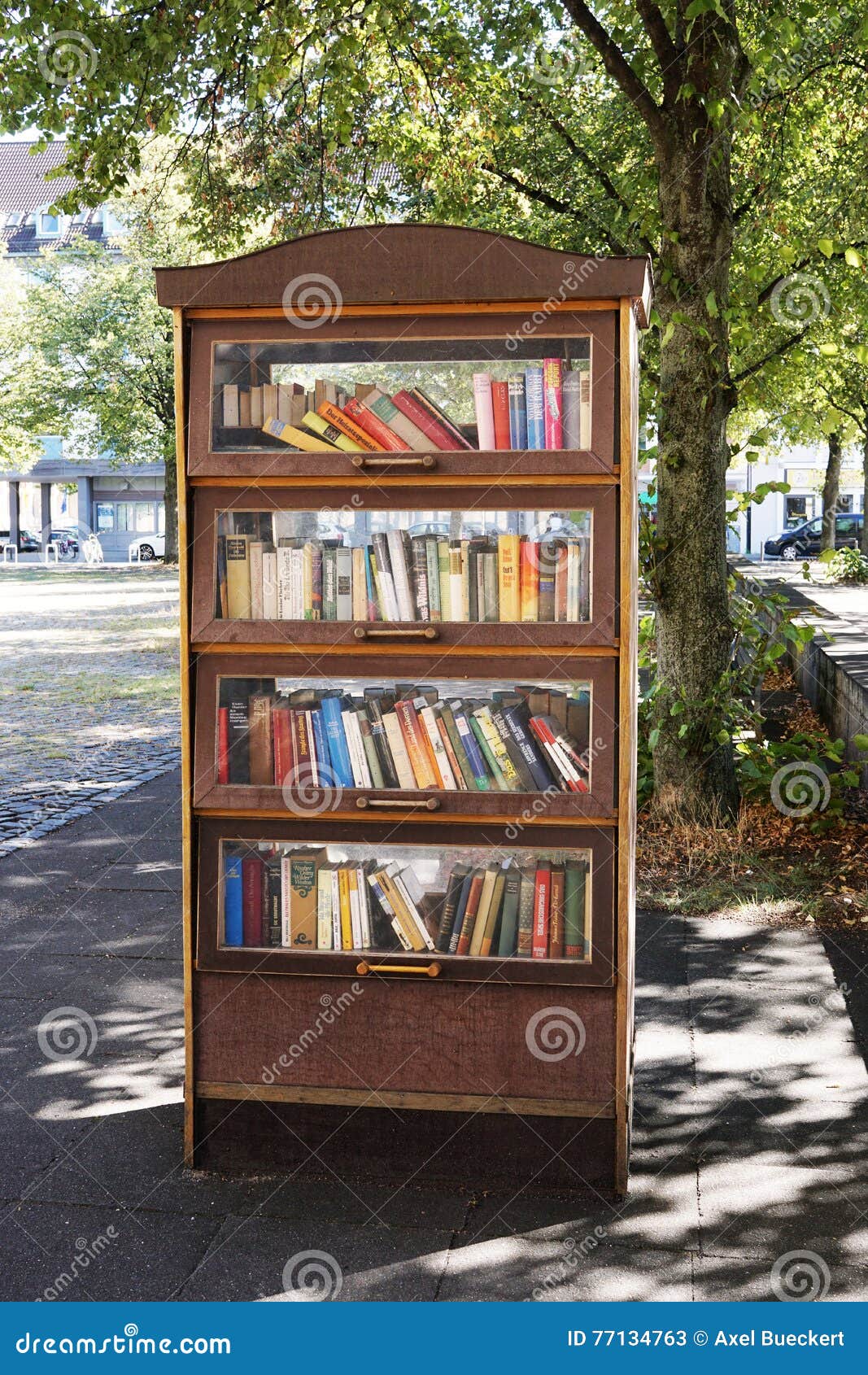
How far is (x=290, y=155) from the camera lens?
1252 centimetres

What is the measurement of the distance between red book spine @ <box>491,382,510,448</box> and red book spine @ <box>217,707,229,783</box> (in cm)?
118

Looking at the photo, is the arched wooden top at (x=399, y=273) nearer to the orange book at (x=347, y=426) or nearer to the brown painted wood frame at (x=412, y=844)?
the orange book at (x=347, y=426)

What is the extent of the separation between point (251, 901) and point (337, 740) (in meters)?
0.59

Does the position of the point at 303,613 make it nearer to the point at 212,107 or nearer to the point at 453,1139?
the point at 453,1139

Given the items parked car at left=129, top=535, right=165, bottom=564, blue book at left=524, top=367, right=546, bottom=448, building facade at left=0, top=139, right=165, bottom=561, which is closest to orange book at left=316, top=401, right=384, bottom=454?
blue book at left=524, top=367, right=546, bottom=448

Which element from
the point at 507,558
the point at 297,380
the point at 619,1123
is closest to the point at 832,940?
the point at 619,1123

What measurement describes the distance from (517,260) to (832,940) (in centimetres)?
397

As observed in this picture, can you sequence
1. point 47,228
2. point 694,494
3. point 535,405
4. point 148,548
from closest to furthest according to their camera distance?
1. point 535,405
2. point 694,494
3. point 148,548
4. point 47,228

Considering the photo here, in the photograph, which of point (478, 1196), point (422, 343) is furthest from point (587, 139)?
point (478, 1196)

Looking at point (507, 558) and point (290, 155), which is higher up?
point (290, 155)

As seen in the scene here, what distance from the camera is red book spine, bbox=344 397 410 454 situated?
4.05m

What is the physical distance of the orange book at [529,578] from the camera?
4023 mm

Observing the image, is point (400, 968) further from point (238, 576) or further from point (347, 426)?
point (347, 426)

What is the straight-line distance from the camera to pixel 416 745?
13.5 ft
